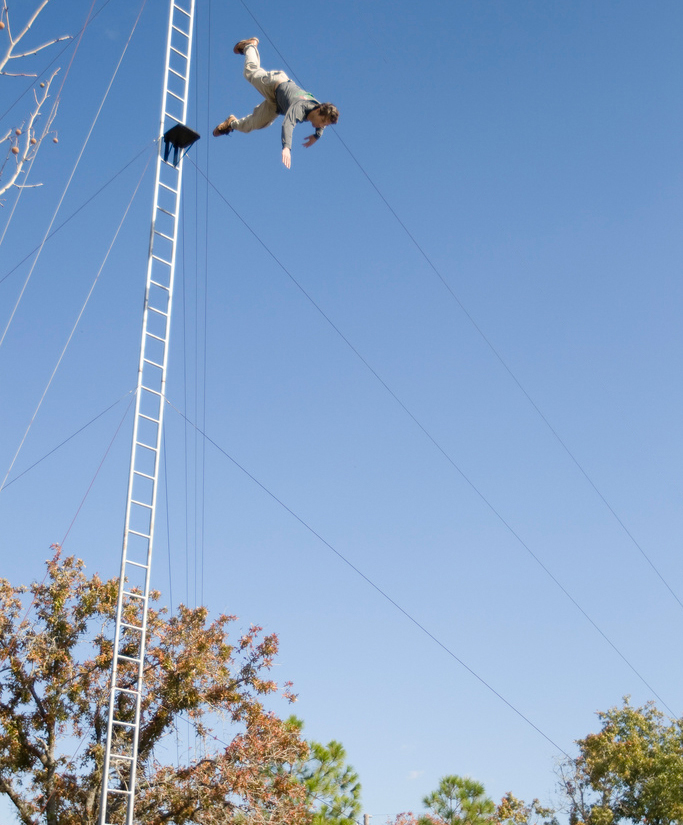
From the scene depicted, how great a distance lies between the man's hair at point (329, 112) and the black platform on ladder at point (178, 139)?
1724mm

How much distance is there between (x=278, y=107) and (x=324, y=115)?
752mm

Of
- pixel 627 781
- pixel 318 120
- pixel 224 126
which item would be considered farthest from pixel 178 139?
pixel 627 781

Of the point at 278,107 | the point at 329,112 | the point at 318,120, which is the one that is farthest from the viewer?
the point at 278,107

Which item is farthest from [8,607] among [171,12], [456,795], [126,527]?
[456,795]

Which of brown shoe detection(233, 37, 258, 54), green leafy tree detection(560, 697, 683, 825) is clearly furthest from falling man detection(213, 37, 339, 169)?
green leafy tree detection(560, 697, 683, 825)

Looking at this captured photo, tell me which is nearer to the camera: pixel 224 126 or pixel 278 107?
pixel 278 107

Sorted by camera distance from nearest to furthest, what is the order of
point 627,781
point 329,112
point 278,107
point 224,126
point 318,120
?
1. point 329,112
2. point 318,120
3. point 278,107
4. point 224,126
5. point 627,781

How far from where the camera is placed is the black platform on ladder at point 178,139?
9.42 metres

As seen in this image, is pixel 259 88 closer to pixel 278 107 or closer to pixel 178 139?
pixel 278 107

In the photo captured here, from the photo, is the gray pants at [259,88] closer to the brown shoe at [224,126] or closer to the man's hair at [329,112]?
the brown shoe at [224,126]

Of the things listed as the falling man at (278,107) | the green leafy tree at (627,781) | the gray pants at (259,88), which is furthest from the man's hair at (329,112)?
the green leafy tree at (627,781)

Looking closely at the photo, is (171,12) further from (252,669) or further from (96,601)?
(252,669)

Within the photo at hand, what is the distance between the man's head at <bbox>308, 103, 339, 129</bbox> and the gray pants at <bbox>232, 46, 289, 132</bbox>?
21.3 inches

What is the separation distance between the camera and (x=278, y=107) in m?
8.95
